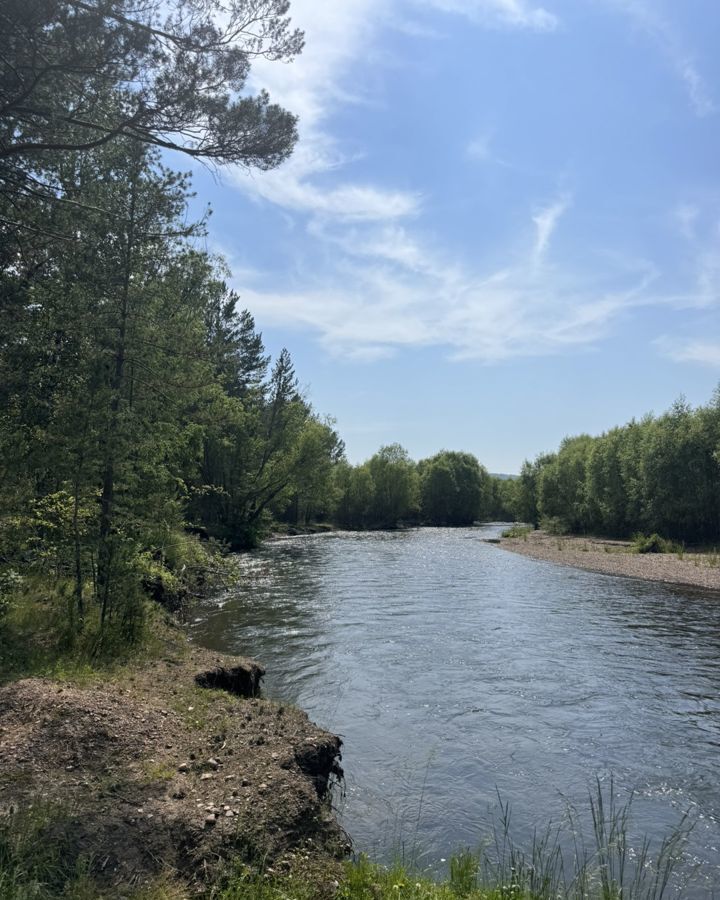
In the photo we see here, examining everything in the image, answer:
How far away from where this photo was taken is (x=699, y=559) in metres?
37.5

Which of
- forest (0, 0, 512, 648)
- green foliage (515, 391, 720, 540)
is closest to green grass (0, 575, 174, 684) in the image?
forest (0, 0, 512, 648)

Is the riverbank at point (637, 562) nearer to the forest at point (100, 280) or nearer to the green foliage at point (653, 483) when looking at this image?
the green foliage at point (653, 483)

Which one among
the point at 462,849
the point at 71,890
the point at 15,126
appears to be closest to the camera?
the point at 71,890

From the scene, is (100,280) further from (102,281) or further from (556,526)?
(556,526)

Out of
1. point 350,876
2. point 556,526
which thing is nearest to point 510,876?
point 350,876

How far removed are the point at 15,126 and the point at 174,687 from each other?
7996 millimetres

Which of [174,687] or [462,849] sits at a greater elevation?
[174,687]

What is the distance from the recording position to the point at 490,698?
11414 millimetres

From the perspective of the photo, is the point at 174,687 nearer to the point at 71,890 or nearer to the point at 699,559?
the point at 71,890

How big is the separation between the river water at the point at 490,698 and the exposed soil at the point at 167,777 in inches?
41.8

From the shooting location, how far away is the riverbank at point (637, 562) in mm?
30669

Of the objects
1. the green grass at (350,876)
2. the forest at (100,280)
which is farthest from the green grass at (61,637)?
the green grass at (350,876)

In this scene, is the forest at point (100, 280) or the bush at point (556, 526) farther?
the bush at point (556, 526)

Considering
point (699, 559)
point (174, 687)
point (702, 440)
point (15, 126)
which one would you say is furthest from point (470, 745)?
point (702, 440)
